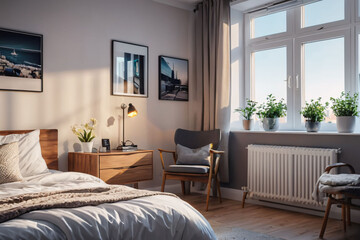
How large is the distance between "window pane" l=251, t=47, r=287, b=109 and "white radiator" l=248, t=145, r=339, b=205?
804 millimetres

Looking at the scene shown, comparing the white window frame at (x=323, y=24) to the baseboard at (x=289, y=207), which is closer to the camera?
the baseboard at (x=289, y=207)

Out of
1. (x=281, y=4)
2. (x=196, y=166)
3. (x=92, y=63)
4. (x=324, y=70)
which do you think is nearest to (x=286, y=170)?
(x=196, y=166)

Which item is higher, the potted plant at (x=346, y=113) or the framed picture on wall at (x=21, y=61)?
the framed picture on wall at (x=21, y=61)

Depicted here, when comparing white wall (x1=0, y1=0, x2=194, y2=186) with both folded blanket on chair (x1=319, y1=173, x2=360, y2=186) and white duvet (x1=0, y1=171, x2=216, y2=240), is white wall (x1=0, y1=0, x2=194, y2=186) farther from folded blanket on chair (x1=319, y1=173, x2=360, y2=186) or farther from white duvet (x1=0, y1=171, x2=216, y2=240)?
folded blanket on chair (x1=319, y1=173, x2=360, y2=186)

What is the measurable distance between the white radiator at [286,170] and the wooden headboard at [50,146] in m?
2.22

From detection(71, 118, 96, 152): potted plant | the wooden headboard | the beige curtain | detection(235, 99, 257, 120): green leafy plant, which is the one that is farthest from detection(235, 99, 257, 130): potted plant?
the wooden headboard

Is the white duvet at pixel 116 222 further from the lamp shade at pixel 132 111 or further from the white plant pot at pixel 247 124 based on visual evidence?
the white plant pot at pixel 247 124

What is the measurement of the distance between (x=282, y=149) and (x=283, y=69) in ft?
3.57

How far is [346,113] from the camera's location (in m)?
3.69

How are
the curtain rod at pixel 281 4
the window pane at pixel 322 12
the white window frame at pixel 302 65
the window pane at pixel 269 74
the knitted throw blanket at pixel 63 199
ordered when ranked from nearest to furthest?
1. the knitted throw blanket at pixel 63 199
2. the white window frame at pixel 302 65
3. the window pane at pixel 322 12
4. the curtain rod at pixel 281 4
5. the window pane at pixel 269 74

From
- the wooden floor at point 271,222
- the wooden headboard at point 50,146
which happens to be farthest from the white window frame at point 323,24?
the wooden headboard at point 50,146

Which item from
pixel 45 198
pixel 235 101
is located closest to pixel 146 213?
pixel 45 198

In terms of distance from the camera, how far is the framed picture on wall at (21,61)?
11.7ft

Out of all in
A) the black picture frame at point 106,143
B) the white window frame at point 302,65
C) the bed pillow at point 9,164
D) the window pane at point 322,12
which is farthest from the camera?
the black picture frame at point 106,143
